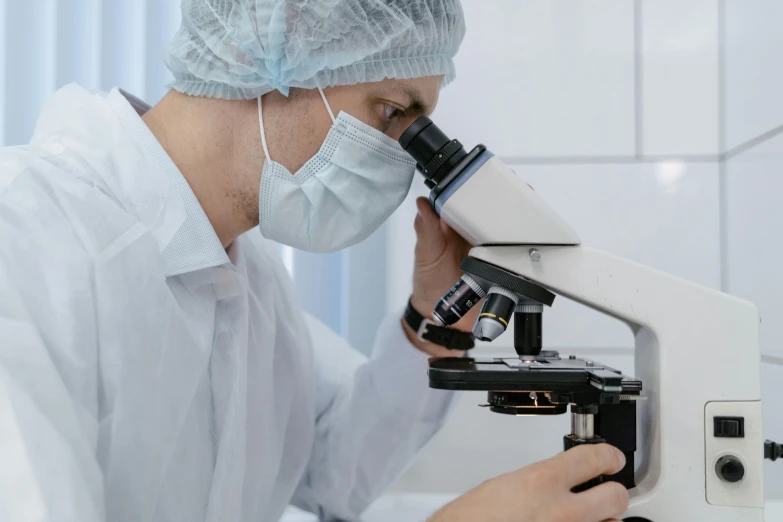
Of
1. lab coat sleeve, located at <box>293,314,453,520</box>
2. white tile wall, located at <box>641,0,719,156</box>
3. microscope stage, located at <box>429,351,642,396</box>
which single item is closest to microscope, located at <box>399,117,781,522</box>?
microscope stage, located at <box>429,351,642,396</box>

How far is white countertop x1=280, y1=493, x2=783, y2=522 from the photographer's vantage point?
4.15 feet

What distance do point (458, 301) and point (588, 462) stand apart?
0.22 m

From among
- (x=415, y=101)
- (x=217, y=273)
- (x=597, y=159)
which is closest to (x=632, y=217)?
(x=597, y=159)

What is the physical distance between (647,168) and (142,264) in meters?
0.99

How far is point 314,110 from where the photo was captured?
2.95ft

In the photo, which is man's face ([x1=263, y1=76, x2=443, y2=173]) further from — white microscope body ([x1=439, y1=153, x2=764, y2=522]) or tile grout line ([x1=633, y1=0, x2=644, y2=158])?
tile grout line ([x1=633, y1=0, x2=644, y2=158])

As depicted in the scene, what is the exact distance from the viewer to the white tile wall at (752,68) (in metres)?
1.03

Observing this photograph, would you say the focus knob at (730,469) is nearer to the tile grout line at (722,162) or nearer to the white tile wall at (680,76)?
the tile grout line at (722,162)

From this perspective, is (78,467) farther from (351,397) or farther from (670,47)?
(670,47)

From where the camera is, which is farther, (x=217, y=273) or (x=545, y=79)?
(x=545, y=79)

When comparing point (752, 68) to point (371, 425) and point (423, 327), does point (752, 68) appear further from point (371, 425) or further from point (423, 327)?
point (371, 425)

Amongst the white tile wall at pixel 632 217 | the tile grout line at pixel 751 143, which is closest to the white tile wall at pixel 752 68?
the tile grout line at pixel 751 143

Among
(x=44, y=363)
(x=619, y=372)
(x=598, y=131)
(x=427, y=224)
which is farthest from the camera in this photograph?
(x=598, y=131)

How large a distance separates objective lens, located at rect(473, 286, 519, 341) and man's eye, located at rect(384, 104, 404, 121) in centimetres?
33
